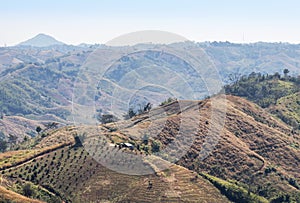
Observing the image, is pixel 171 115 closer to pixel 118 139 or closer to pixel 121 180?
pixel 118 139

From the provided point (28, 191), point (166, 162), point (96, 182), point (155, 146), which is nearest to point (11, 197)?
point (28, 191)

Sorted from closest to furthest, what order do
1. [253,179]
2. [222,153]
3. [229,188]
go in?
[229,188], [253,179], [222,153]

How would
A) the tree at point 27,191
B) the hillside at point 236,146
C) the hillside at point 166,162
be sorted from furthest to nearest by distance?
1. the hillside at point 236,146
2. the hillside at point 166,162
3. the tree at point 27,191

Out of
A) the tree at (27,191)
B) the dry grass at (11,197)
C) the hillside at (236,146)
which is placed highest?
the dry grass at (11,197)

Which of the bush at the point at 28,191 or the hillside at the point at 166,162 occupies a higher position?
the bush at the point at 28,191

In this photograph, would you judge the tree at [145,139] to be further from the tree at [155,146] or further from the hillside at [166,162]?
the tree at [155,146]

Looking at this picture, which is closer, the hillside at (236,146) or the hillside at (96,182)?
the hillside at (96,182)

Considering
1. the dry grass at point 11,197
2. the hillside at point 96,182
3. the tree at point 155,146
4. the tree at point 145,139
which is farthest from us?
the tree at point 145,139

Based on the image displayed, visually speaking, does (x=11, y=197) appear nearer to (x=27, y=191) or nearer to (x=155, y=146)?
(x=27, y=191)

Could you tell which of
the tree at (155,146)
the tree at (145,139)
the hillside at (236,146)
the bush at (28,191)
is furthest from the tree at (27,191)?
the tree at (145,139)

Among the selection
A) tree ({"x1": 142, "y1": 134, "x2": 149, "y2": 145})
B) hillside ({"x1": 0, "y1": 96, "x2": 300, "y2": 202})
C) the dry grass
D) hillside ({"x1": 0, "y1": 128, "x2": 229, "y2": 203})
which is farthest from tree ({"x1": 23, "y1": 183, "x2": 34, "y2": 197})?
tree ({"x1": 142, "y1": 134, "x2": 149, "y2": 145})

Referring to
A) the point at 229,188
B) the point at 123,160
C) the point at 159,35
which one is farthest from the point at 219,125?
the point at 159,35
